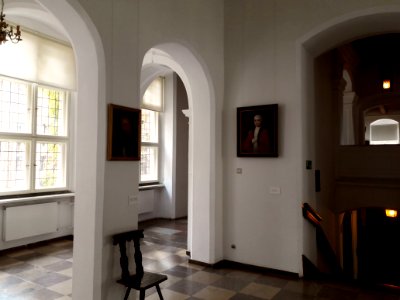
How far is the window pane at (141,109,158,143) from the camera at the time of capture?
924 cm

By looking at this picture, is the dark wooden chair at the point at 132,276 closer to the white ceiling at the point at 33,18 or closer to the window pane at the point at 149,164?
the white ceiling at the point at 33,18

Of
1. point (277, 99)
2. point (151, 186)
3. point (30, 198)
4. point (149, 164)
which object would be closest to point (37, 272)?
point (30, 198)

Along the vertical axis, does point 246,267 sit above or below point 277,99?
below

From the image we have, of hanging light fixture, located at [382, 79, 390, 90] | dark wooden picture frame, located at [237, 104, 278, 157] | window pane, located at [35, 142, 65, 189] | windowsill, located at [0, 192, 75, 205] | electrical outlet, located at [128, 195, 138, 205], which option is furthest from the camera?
hanging light fixture, located at [382, 79, 390, 90]

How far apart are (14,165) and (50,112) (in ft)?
4.38

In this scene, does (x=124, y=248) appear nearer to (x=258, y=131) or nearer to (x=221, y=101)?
(x=258, y=131)

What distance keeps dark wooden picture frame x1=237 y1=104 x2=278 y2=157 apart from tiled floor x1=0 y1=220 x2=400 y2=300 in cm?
185

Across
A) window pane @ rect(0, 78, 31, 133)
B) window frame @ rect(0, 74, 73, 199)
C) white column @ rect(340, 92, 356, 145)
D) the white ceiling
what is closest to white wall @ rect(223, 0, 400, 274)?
the white ceiling

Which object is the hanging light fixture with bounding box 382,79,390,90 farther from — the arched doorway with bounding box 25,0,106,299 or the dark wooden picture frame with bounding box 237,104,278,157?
the arched doorway with bounding box 25,0,106,299

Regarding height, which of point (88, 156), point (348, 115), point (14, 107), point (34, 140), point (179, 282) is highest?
point (348, 115)

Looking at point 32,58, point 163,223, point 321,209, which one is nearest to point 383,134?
point 321,209

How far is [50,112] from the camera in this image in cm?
695

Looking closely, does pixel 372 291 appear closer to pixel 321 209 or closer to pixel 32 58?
pixel 321 209

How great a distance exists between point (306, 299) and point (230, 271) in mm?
1331
